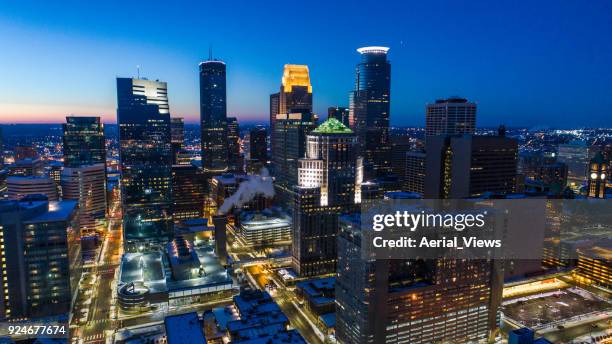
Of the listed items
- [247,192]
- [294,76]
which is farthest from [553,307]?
[294,76]

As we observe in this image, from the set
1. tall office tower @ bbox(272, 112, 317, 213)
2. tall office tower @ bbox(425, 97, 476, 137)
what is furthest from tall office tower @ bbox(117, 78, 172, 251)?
tall office tower @ bbox(425, 97, 476, 137)

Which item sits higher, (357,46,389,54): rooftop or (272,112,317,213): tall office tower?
(357,46,389,54): rooftop

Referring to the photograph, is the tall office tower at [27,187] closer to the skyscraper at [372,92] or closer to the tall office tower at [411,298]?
the tall office tower at [411,298]

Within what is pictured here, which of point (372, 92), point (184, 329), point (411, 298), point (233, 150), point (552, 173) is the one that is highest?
point (372, 92)

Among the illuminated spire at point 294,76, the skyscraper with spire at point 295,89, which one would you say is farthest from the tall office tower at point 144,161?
the illuminated spire at point 294,76

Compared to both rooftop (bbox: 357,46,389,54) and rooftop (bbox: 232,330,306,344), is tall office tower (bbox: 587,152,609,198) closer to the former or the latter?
rooftop (bbox: 232,330,306,344)

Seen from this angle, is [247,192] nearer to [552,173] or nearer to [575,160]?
[552,173]

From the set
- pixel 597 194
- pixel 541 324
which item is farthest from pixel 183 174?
pixel 597 194
